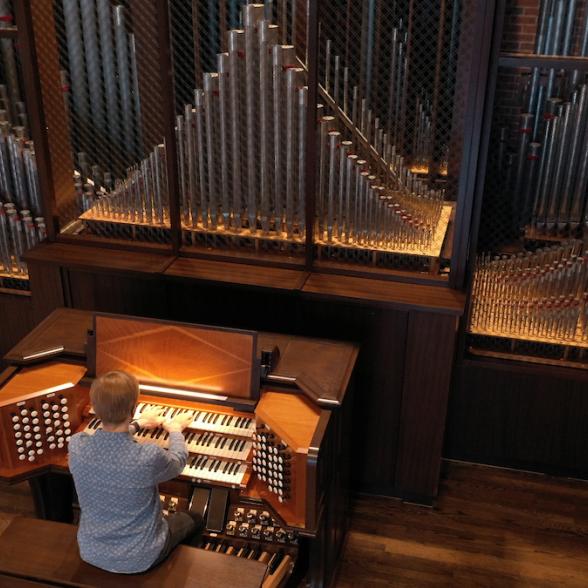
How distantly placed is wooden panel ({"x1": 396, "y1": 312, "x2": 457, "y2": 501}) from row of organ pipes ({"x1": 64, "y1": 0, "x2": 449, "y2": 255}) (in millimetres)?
387

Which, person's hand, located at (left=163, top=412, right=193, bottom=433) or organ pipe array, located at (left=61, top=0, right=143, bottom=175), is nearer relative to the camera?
person's hand, located at (left=163, top=412, right=193, bottom=433)

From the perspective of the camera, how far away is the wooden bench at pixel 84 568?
3.12m

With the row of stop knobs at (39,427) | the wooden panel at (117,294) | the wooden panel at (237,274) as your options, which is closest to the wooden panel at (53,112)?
the wooden panel at (117,294)

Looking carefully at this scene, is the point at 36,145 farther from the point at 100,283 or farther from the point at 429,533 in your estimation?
the point at 429,533

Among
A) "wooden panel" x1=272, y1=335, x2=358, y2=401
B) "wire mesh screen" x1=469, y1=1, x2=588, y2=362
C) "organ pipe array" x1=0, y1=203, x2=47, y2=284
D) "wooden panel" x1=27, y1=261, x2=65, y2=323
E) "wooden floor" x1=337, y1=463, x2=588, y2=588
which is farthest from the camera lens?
"organ pipe array" x1=0, y1=203, x2=47, y2=284

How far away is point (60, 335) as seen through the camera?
155 inches

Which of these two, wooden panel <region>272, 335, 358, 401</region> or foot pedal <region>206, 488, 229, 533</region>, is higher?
wooden panel <region>272, 335, 358, 401</region>

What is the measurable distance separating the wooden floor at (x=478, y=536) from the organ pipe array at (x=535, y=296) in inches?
33.3

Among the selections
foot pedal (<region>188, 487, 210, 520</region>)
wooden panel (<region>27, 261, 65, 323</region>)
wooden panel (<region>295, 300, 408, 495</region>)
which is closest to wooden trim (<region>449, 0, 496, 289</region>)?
wooden panel (<region>295, 300, 408, 495</region>)

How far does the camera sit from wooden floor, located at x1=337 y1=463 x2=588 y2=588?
4.03m

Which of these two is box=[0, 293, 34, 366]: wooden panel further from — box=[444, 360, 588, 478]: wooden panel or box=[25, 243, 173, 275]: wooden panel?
box=[444, 360, 588, 478]: wooden panel

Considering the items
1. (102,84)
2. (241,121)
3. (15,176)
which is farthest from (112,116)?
(15,176)

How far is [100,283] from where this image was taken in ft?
14.3

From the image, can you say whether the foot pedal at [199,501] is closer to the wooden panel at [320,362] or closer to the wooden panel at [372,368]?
the wooden panel at [320,362]
